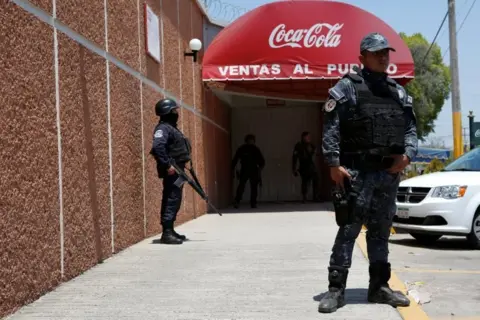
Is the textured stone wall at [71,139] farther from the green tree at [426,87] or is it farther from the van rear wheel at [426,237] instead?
the green tree at [426,87]

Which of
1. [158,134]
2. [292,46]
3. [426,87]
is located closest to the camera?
[158,134]

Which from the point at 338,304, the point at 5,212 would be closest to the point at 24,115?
the point at 5,212

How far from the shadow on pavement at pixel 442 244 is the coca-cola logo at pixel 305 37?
475cm

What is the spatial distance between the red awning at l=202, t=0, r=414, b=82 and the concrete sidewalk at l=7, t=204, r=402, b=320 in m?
5.04

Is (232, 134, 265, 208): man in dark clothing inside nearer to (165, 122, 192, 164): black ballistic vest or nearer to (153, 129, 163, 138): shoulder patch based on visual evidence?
(165, 122, 192, 164): black ballistic vest

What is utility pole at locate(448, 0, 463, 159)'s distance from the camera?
54.7 ft

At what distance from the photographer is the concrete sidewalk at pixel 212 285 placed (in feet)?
14.9

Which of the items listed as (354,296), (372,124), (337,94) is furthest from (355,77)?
(354,296)

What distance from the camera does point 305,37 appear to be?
43.3 feet

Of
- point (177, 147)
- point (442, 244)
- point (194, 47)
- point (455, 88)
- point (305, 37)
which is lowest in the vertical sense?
point (442, 244)

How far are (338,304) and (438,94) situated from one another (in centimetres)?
5524

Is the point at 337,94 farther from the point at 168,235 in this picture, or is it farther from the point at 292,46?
the point at 292,46

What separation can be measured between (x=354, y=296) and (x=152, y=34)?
5668 mm

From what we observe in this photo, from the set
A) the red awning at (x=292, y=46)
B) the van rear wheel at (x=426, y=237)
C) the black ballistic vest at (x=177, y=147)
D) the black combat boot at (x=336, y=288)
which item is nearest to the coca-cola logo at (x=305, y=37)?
the red awning at (x=292, y=46)
